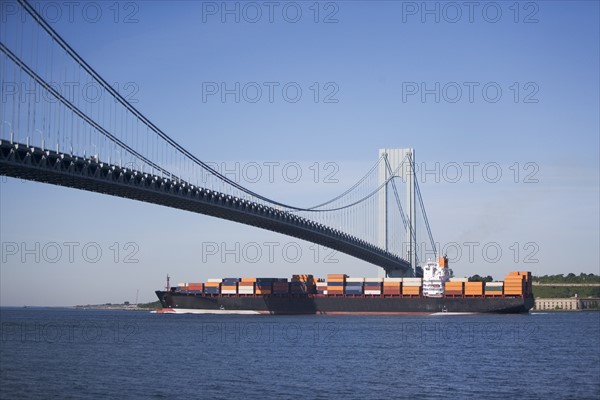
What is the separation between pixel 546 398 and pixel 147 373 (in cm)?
1361

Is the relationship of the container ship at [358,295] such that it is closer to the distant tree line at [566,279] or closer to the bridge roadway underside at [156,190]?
the bridge roadway underside at [156,190]

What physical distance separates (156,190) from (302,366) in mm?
23480

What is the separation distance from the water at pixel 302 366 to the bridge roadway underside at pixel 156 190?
8639 millimetres

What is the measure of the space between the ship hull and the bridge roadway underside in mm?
5350

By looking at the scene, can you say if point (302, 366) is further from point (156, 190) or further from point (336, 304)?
point (336, 304)

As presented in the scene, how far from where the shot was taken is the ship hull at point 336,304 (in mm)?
83000

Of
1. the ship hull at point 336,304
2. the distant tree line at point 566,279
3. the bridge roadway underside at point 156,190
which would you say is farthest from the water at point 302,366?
the distant tree line at point 566,279

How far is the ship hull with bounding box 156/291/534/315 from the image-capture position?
3268 inches

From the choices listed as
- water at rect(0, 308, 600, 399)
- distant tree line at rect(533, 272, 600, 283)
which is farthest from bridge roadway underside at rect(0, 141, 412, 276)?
distant tree line at rect(533, 272, 600, 283)

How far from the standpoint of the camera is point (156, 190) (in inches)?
2069

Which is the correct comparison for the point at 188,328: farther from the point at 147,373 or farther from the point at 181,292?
the point at 181,292

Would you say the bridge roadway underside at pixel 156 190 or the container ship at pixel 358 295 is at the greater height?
the bridge roadway underside at pixel 156 190

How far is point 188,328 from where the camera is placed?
5684 cm

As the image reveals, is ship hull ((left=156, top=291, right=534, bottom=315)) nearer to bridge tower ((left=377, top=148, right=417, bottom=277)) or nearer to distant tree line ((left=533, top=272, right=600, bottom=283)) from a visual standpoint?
bridge tower ((left=377, top=148, right=417, bottom=277))
